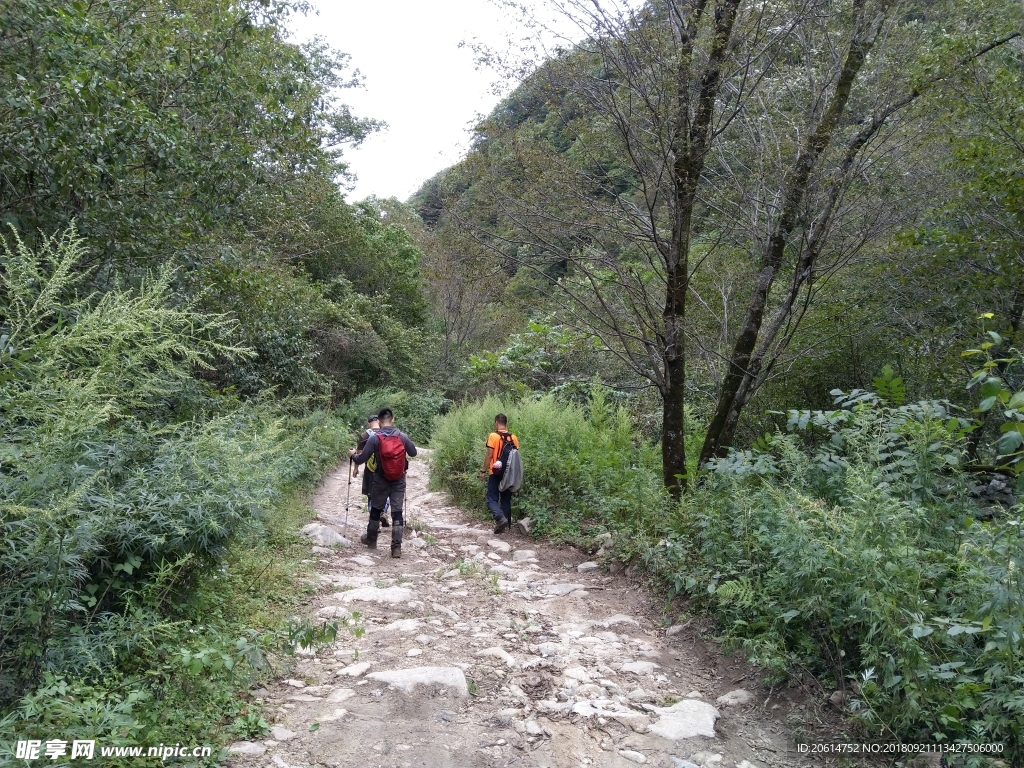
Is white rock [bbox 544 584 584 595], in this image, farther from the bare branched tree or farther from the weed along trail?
the bare branched tree

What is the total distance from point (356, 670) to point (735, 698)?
2482 mm

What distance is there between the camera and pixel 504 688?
4.29 meters

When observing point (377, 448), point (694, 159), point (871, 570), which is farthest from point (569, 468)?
point (871, 570)

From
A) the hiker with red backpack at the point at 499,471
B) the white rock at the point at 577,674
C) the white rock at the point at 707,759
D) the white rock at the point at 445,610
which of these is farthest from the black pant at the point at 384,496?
the white rock at the point at 707,759

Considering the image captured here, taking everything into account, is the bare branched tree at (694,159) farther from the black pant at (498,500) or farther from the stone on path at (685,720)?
the stone on path at (685,720)

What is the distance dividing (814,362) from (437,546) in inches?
204

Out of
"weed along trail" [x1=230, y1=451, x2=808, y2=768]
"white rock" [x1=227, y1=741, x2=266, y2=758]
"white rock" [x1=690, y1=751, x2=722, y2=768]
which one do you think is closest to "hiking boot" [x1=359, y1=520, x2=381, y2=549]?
"weed along trail" [x1=230, y1=451, x2=808, y2=768]

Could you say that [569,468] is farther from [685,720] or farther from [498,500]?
[685,720]

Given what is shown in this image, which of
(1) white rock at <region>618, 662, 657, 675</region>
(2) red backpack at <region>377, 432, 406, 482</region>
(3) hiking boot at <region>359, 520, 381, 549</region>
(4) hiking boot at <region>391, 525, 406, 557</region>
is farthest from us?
(3) hiking boot at <region>359, 520, 381, 549</region>

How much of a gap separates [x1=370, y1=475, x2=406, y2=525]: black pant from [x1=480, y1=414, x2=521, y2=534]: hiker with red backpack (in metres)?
1.42

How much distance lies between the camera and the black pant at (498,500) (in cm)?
908

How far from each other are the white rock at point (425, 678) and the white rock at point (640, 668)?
3.88 ft

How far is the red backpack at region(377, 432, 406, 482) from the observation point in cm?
800

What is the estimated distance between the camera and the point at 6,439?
3523 mm
